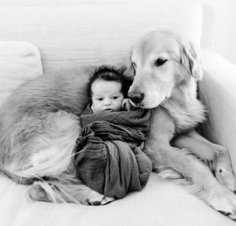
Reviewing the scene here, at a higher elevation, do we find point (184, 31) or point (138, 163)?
point (184, 31)

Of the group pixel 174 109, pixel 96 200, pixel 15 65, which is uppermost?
pixel 15 65

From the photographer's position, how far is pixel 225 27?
224cm

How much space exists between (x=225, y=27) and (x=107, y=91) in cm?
119

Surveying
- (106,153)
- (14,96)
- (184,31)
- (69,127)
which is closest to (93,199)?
(106,153)

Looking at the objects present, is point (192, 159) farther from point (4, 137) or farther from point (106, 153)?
point (4, 137)

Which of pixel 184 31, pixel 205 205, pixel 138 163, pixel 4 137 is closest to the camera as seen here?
pixel 205 205

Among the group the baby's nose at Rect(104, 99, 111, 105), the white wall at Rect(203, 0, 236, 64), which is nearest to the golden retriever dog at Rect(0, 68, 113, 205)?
the baby's nose at Rect(104, 99, 111, 105)

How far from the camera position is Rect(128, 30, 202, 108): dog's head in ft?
4.35

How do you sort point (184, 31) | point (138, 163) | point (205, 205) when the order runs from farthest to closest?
point (184, 31)
point (138, 163)
point (205, 205)

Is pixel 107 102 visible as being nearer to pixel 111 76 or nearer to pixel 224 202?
pixel 111 76

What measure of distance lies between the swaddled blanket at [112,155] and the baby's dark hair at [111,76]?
13 cm

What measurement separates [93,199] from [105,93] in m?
0.41

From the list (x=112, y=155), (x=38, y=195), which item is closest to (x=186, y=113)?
(x=112, y=155)

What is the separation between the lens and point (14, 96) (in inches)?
56.0
